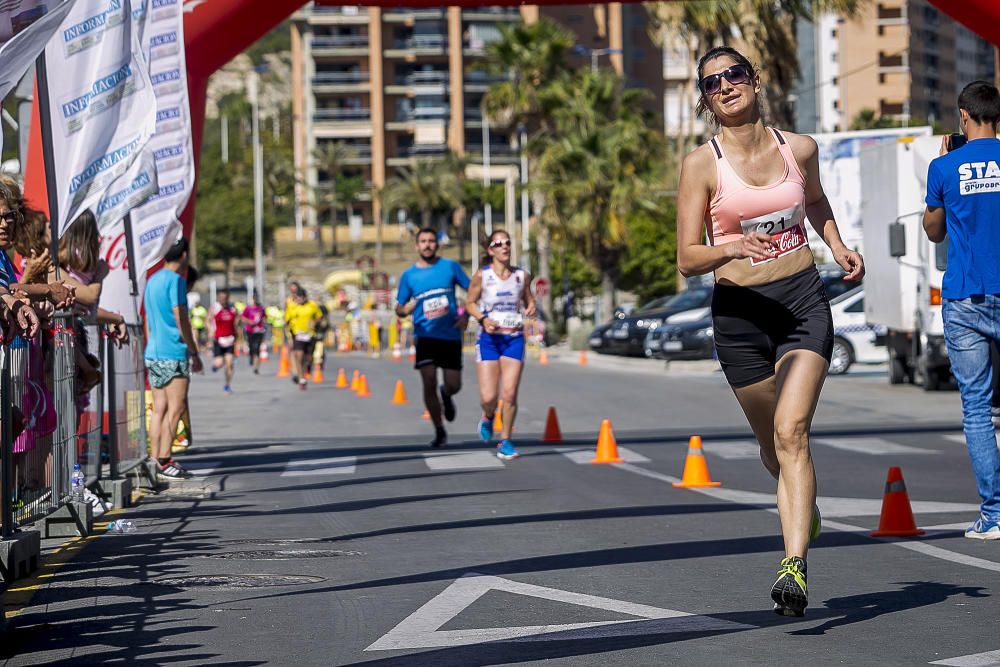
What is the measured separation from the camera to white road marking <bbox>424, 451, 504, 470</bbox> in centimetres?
1395

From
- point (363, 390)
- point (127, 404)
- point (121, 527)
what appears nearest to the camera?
point (121, 527)

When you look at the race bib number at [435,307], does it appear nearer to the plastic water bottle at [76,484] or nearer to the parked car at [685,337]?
the plastic water bottle at [76,484]

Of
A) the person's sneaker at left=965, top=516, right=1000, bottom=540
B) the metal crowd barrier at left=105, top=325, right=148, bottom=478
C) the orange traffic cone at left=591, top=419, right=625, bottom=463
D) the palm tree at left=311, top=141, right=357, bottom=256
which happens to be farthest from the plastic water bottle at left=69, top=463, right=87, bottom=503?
the palm tree at left=311, top=141, right=357, bottom=256

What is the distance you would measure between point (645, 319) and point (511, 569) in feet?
106

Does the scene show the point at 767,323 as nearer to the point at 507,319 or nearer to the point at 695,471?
the point at 695,471

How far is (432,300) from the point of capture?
16.0 m

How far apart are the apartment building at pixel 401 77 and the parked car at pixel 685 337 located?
87838 millimetres

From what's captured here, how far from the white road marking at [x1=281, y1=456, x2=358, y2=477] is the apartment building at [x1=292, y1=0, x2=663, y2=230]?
109416mm

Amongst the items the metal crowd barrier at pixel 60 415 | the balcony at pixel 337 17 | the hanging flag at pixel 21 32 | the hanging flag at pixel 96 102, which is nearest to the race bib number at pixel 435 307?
the metal crowd barrier at pixel 60 415

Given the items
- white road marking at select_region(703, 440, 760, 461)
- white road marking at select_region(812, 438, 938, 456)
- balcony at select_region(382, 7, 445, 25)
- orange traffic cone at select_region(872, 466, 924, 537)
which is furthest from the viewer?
balcony at select_region(382, 7, 445, 25)

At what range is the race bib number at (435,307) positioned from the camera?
16.0 metres

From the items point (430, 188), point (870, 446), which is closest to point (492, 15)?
point (430, 188)

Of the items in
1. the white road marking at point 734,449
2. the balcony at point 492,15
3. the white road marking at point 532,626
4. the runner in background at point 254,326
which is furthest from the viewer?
the balcony at point 492,15

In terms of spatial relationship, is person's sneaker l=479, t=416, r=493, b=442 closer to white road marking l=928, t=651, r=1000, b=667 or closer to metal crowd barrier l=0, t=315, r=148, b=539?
metal crowd barrier l=0, t=315, r=148, b=539
